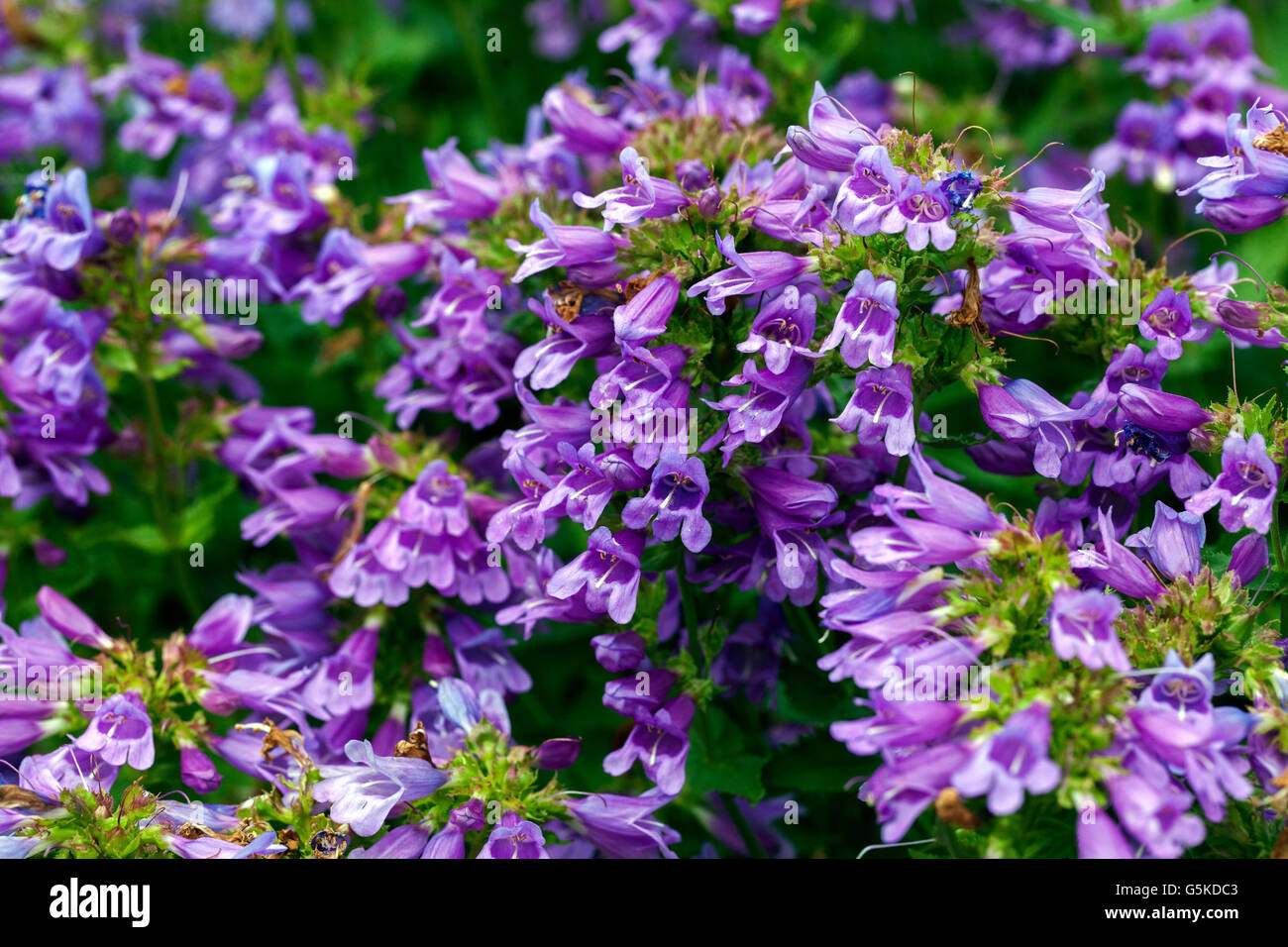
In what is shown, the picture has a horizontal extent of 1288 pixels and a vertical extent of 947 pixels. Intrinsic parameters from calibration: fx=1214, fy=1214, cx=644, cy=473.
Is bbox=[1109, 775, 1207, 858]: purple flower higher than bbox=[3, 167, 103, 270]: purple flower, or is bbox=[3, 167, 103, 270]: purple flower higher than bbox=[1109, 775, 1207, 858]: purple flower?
bbox=[3, 167, 103, 270]: purple flower

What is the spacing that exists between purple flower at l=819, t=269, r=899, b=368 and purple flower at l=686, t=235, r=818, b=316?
0.19 m

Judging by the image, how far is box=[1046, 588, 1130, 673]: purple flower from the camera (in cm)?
243

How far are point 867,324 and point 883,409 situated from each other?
0.22m

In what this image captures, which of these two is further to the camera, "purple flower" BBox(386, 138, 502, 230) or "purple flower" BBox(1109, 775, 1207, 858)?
"purple flower" BBox(386, 138, 502, 230)

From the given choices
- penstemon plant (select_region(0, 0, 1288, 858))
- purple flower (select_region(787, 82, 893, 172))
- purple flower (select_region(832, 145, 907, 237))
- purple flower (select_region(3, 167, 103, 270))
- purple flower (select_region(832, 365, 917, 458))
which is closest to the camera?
penstemon plant (select_region(0, 0, 1288, 858))

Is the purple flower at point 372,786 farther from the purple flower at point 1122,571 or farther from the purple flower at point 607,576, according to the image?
the purple flower at point 1122,571

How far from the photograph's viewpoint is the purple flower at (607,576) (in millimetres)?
3117

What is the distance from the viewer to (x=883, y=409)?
3.03 metres

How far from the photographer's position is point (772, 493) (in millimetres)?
3252

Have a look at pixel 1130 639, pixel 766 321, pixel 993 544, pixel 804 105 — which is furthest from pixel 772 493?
pixel 804 105

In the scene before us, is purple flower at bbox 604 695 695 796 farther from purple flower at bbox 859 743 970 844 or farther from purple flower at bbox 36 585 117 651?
purple flower at bbox 36 585 117 651

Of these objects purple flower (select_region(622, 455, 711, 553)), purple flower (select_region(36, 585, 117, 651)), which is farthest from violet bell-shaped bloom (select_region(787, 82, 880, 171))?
purple flower (select_region(36, 585, 117, 651))

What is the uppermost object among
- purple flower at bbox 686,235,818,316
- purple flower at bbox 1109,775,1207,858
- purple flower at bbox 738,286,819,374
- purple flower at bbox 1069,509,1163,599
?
purple flower at bbox 686,235,818,316

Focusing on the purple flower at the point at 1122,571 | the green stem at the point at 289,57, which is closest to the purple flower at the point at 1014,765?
the purple flower at the point at 1122,571
